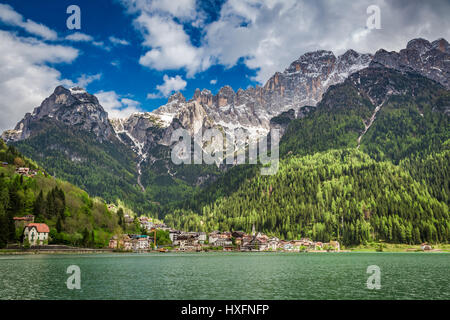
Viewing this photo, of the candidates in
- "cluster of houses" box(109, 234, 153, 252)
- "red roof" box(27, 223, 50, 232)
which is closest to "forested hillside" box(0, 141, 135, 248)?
"cluster of houses" box(109, 234, 153, 252)

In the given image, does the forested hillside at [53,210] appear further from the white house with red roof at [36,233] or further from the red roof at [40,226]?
the red roof at [40,226]

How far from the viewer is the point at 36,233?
116 m

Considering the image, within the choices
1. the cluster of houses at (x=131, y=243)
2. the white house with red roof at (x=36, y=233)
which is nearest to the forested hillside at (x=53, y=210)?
the white house with red roof at (x=36, y=233)

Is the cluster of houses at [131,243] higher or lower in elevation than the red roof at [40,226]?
lower

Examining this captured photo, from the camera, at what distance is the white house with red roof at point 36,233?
4476 inches

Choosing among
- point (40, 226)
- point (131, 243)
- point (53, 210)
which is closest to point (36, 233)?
point (40, 226)

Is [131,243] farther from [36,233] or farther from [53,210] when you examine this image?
[36,233]

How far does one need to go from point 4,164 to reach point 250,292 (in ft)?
496

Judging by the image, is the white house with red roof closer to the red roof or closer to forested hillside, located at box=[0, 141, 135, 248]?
the red roof

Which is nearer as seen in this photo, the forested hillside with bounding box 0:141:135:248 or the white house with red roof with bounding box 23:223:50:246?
the white house with red roof with bounding box 23:223:50:246

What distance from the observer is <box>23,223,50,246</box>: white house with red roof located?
373 feet

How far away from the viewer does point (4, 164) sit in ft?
507
